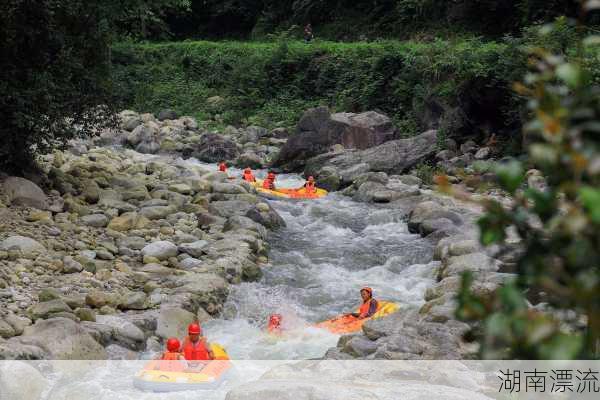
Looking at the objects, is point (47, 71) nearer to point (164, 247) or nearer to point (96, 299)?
point (164, 247)

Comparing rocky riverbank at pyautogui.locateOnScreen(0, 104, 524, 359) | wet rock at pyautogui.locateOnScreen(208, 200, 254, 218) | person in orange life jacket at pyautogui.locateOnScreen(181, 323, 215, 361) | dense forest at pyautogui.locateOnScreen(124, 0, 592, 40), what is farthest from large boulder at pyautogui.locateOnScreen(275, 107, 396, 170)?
person in orange life jacket at pyautogui.locateOnScreen(181, 323, 215, 361)

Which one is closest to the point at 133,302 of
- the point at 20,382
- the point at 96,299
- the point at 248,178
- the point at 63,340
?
the point at 96,299

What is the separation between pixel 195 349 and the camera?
646 centimetres

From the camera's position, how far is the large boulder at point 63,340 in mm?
6203

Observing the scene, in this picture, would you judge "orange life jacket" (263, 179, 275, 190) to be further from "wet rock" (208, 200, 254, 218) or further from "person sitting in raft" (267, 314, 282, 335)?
"person sitting in raft" (267, 314, 282, 335)

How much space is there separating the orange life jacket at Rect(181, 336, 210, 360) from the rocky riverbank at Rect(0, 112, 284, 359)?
712 millimetres

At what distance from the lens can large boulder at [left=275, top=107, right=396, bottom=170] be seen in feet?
59.1

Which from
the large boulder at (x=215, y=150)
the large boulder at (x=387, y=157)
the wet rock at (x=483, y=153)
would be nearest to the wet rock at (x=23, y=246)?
the large boulder at (x=387, y=157)

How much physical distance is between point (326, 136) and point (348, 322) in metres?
10.7

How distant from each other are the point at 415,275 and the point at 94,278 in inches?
175

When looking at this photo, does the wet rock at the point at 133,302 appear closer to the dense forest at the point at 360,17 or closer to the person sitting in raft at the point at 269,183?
the dense forest at the point at 360,17

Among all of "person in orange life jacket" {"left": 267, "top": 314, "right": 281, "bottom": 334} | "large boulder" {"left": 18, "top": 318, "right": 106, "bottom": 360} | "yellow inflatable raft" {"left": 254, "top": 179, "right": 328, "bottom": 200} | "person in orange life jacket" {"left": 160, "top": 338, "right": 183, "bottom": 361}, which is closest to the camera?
"large boulder" {"left": 18, "top": 318, "right": 106, "bottom": 360}

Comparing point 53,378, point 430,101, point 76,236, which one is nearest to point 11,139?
point 76,236

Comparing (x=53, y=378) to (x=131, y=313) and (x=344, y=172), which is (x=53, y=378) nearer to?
(x=131, y=313)
